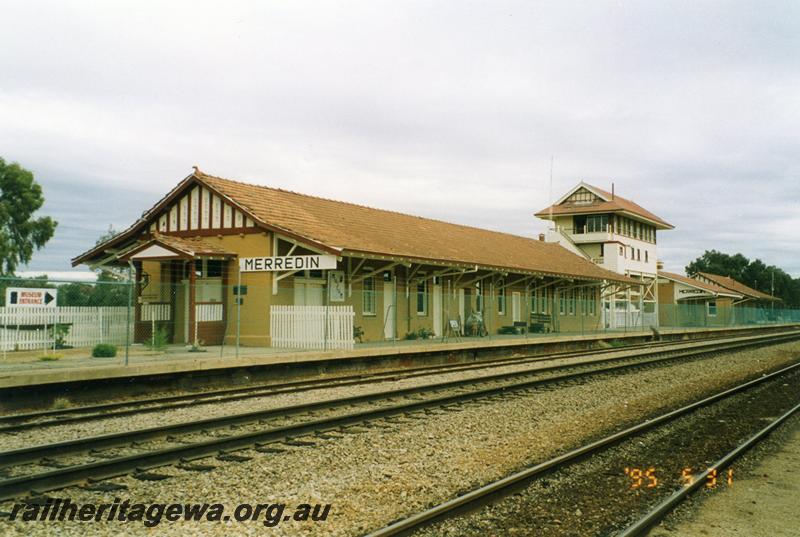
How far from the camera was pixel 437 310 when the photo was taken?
91.5 feet

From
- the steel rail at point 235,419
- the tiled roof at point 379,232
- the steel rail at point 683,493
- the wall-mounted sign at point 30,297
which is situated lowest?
the steel rail at point 683,493

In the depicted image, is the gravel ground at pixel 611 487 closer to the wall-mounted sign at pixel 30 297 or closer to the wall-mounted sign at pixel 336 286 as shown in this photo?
the wall-mounted sign at pixel 30 297

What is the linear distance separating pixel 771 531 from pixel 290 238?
1619cm

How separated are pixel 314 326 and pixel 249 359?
3.63 meters

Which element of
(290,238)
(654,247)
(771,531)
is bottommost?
(771,531)

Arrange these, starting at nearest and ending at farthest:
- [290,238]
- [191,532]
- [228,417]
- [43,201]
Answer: [191,532] < [228,417] < [290,238] < [43,201]

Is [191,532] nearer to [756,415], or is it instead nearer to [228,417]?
[228,417]

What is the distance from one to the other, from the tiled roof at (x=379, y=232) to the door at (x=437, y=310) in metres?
1.59

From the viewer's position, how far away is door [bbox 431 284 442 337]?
90.6 feet

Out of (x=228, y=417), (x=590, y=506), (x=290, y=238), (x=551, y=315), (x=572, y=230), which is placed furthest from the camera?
(x=572, y=230)

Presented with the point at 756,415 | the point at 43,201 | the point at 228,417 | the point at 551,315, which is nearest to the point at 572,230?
the point at 551,315

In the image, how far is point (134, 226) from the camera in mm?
23234

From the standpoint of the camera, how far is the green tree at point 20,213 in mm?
44872

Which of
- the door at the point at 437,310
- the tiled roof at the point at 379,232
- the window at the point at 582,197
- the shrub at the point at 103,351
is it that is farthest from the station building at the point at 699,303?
the shrub at the point at 103,351
